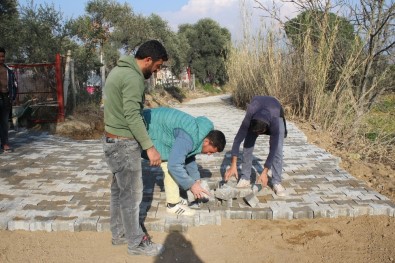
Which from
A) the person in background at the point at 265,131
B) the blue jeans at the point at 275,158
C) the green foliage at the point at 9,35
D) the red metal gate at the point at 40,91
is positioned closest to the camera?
the person in background at the point at 265,131

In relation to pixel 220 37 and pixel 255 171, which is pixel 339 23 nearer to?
pixel 255 171

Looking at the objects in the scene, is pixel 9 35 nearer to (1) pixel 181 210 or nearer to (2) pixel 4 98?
(2) pixel 4 98

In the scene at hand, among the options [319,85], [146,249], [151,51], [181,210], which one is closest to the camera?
[151,51]

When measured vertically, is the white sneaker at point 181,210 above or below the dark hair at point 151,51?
below

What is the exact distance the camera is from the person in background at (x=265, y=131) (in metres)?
3.93

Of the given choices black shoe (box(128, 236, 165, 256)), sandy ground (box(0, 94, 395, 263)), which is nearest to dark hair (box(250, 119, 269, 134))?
sandy ground (box(0, 94, 395, 263))

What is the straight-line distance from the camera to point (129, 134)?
2.95 m

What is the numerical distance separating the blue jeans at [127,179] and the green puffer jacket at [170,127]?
465mm

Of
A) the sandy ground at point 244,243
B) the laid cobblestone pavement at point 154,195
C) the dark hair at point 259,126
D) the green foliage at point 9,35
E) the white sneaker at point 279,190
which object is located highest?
the green foliage at point 9,35

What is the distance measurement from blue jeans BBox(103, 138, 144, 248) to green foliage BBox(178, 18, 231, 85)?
33.7 m

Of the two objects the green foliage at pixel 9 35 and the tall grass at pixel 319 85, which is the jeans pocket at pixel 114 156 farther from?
the green foliage at pixel 9 35

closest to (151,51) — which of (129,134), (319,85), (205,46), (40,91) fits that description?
(129,134)

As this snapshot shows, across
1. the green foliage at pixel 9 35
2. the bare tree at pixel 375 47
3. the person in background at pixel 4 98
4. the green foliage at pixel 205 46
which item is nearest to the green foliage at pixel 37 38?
the green foliage at pixel 9 35

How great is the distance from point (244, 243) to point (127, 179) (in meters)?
1.21
